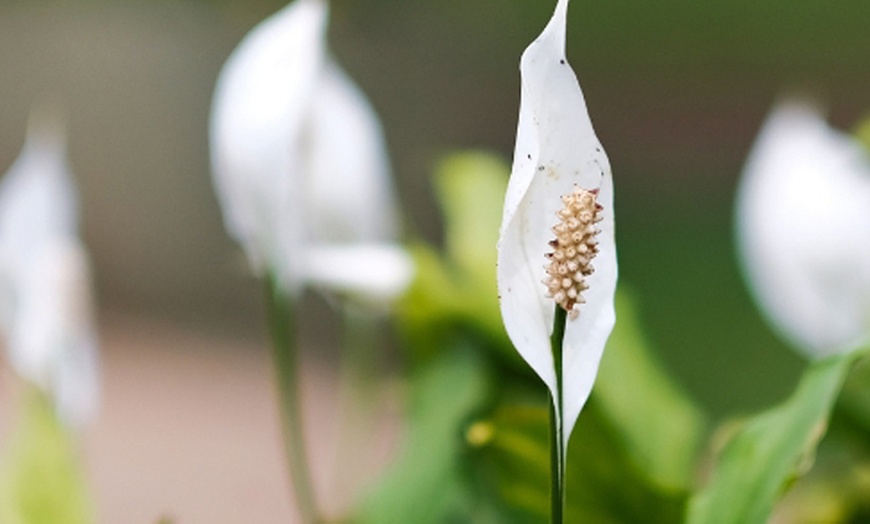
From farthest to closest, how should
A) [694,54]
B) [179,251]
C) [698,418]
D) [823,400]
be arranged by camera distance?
[694,54]
[179,251]
[698,418]
[823,400]

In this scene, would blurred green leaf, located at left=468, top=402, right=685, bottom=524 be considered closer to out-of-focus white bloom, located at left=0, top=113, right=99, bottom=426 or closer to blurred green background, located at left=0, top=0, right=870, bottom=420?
out-of-focus white bloom, located at left=0, top=113, right=99, bottom=426

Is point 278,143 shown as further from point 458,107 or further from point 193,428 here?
point 458,107

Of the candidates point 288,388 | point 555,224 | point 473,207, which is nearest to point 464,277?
point 473,207

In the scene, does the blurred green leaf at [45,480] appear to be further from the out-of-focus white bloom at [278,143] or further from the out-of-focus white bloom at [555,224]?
the out-of-focus white bloom at [555,224]

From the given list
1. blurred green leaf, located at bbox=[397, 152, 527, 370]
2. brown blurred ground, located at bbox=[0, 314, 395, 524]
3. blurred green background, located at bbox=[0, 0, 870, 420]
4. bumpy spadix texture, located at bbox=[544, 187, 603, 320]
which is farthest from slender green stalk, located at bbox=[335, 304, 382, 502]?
blurred green background, located at bbox=[0, 0, 870, 420]

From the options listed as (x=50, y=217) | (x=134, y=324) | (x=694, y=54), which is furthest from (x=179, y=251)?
(x=50, y=217)

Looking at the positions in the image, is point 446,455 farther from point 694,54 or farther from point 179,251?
point 694,54
